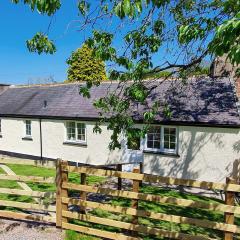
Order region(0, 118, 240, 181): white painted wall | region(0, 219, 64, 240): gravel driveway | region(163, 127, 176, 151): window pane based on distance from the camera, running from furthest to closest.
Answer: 1. region(163, 127, 176, 151): window pane
2. region(0, 118, 240, 181): white painted wall
3. region(0, 219, 64, 240): gravel driveway

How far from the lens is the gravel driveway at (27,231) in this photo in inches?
299

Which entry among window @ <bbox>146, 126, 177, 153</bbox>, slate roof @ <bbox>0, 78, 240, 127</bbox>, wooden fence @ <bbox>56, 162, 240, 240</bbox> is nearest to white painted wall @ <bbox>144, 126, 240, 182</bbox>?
window @ <bbox>146, 126, 177, 153</bbox>

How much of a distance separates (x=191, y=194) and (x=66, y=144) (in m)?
9.02

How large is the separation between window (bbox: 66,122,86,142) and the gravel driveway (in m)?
10.7

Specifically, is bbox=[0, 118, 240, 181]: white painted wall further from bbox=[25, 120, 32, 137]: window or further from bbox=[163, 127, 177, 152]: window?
bbox=[25, 120, 32, 137]: window

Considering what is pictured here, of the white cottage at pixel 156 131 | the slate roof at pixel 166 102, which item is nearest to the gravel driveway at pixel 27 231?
the slate roof at pixel 166 102

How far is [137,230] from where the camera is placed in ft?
23.2

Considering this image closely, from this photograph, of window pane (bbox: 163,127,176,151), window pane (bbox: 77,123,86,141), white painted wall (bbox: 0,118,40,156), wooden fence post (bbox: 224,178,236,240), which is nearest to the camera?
wooden fence post (bbox: 224,178,236,240)

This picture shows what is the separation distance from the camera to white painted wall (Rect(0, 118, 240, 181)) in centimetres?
1439

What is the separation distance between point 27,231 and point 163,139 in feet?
30.3

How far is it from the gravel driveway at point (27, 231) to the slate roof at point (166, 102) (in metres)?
5.25

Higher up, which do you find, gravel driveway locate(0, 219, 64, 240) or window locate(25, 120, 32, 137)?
window locate(25, 120, 32, 137)

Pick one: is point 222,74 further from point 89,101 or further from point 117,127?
point 117,127

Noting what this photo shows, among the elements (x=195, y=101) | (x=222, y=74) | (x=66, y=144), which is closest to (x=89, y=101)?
(x=66, y=144)
